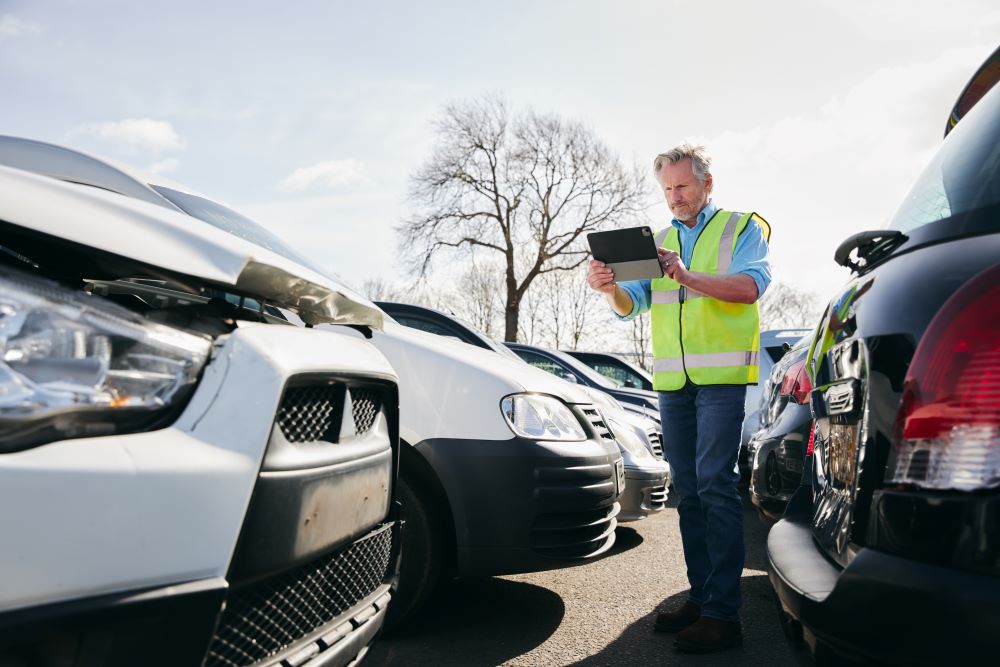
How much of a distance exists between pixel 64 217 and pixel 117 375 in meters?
0.30

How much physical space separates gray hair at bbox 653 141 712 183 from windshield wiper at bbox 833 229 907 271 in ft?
5.24

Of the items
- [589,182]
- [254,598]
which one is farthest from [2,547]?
[589,182]

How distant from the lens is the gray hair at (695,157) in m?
3.28

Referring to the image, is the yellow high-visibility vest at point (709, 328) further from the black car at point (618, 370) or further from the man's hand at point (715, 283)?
the black car at point (618, 370)

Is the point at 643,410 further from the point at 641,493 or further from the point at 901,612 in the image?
the point at 901,612

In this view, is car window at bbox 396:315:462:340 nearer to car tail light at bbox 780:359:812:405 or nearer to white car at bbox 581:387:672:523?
white car at bbox 581:387:672:523

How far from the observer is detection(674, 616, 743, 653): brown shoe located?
2.95m

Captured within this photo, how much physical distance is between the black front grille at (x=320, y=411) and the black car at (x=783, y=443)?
1873 mm

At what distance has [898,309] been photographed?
1257mm

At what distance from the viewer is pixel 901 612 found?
1.08 meters

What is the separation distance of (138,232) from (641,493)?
3.94m

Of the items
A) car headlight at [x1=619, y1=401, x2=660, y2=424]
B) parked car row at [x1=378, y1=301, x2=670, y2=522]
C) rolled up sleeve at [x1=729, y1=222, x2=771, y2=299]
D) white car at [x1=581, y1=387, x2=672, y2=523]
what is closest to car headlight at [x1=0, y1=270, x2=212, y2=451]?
rolled up sleeve at [x1=729, y1=222, x2=771, y2=299]

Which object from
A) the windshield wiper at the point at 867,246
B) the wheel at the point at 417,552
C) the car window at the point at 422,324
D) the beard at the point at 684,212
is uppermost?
the beard at the point at 684,212


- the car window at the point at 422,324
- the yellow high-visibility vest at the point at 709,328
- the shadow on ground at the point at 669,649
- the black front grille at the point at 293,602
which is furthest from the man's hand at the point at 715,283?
the car window at the point at 422,324
